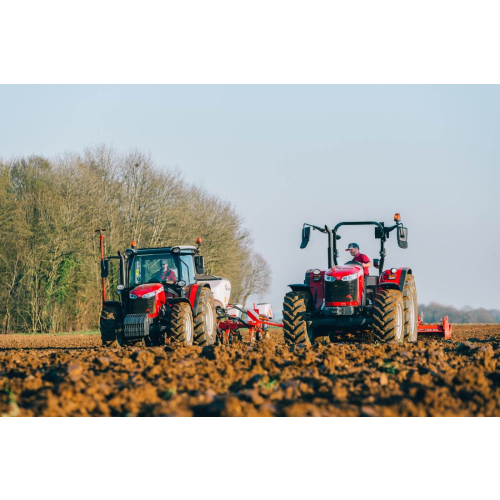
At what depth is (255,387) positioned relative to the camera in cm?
673

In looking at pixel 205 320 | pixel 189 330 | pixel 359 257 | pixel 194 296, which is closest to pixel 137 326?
pixel 189 330

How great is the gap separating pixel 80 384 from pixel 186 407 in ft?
4.38

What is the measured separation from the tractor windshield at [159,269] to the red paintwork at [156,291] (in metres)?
0.50

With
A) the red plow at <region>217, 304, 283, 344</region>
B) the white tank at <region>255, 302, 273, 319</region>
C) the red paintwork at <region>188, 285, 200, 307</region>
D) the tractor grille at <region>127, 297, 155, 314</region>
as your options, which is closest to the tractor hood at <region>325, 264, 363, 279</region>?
the red plow at <region>217, 304, 283, 344</region>

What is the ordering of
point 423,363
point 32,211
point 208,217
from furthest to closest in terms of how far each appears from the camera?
point 208,217 → point 32,211 → point 423,363

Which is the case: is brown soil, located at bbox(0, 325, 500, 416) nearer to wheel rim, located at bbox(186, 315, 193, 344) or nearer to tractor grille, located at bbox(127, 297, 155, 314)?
wheel rim, located at bbox(186, 315, 193, 344)

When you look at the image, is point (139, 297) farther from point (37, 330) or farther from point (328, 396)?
point (37, 330)

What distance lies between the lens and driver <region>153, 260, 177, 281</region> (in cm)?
1429

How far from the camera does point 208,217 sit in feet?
129

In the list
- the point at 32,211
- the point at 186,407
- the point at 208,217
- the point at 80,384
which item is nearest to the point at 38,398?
the point at 80,384

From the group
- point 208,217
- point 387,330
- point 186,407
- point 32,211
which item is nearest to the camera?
point 186,407

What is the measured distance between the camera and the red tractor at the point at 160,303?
12.9 m

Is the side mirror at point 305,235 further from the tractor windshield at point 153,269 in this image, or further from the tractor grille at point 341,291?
the tractor windshield at point 153,269

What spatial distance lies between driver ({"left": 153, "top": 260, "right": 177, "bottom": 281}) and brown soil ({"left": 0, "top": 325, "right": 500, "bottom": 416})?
5.09 meters
